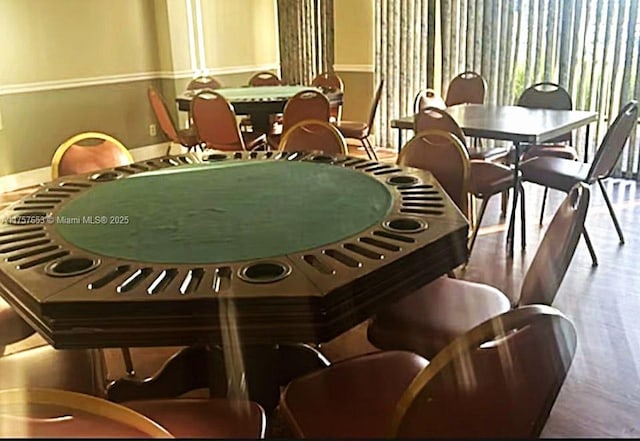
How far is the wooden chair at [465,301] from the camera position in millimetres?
1615

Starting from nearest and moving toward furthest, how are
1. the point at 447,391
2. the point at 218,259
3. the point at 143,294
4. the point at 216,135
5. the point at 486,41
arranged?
the point at 447,391
the point at 143,294
the point at 218,259
the point at 216,135
the point at 486,41

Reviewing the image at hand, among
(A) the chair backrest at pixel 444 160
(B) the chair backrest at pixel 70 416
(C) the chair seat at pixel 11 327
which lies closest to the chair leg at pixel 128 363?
(C) the chair seat at pixel 11 327

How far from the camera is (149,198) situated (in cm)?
212

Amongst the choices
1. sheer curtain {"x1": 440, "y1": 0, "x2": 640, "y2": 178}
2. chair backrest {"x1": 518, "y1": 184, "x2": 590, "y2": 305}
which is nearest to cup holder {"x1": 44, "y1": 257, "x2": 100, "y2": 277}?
chair backrest {"x1": 518, "y1": 184, "x2": 590, "y2": 305}

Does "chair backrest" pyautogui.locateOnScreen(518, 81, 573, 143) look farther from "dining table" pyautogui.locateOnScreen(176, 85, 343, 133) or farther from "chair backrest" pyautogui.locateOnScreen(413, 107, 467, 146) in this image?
"dining table" pyautogui.locateOnScreen(176, 85, 343, 133)

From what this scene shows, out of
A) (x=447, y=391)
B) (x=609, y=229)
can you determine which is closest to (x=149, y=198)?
(x=447, y=391)

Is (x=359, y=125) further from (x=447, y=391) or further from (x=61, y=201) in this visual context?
(x=447, y=391)

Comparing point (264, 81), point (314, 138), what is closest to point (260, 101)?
point (264, 81)

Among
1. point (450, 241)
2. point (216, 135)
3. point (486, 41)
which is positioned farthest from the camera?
point (486, 41)

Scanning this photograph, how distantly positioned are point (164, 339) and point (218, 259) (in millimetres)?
258

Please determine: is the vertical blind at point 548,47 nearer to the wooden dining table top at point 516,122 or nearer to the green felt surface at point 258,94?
the wooden dining table top at point 516,122

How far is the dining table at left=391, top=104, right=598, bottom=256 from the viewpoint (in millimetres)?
3457

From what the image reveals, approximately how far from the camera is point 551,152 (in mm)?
4094

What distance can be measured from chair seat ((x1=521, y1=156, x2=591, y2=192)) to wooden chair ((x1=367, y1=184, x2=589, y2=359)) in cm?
179
